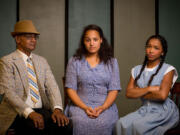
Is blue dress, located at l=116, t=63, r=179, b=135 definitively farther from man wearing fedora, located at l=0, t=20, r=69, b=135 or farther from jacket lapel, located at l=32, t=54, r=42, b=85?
jacket lapel, located at l=32, t=54, r=42, b=85

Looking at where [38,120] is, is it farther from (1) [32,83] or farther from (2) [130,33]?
(2) [130,33]

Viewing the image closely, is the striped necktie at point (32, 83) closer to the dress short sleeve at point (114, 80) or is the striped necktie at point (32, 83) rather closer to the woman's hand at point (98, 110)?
the woman's hand at point (98, 110)

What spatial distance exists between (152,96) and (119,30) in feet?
8.73

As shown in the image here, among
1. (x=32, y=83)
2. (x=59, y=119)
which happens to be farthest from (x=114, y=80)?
(x=32, y=83)

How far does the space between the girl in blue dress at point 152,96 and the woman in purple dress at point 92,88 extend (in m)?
0.19

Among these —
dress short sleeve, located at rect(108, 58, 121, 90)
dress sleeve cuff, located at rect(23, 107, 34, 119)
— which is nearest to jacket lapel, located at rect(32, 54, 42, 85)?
dress sleeve cuff, located at rect(23, 107, 34, 119)

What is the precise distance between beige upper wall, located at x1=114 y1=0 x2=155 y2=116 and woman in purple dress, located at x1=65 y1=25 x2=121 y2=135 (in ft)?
6.91

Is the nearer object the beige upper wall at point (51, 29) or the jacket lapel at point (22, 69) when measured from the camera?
the jacket lapel at point (22, 69)

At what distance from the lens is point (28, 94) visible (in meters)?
2.48

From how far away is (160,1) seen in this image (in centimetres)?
486

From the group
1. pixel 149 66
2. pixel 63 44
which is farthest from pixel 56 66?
pixel 149 66

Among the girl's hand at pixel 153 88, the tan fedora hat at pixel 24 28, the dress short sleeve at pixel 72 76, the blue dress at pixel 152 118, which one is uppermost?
the tan fedora hat at pixel 24 28

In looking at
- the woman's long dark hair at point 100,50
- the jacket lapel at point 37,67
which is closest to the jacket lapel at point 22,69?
the jacket lapel at point 37,67

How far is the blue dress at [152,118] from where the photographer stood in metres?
2.24
